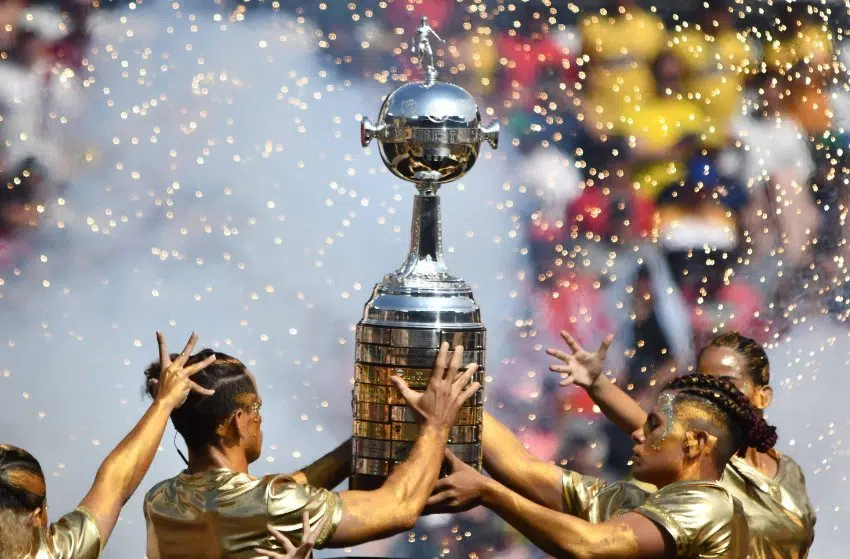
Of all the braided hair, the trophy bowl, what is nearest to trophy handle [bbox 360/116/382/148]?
the trophy bowl

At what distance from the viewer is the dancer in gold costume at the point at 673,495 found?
3756 mm

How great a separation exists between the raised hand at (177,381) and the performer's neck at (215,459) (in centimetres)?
12

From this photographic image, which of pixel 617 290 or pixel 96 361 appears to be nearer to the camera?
pixel 96 361

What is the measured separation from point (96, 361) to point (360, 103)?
1195mm

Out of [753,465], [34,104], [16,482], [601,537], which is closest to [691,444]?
[601,537]

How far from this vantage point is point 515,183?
5914mm

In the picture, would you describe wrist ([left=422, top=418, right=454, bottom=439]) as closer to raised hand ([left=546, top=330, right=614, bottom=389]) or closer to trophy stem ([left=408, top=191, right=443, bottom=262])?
trophy stem ([left=408, top=191, right=443, bottom=262])

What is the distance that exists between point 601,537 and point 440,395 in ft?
1.52

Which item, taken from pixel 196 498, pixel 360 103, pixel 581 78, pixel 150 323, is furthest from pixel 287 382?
pixel 196 498

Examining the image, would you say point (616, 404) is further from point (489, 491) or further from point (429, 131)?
point (429, 131)

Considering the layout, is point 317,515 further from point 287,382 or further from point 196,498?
point 287,382

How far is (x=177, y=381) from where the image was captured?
376 cm

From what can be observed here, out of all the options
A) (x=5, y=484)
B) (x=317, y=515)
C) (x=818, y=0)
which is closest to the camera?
(x=5, y=484)

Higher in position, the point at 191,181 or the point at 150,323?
the point at 191,181
